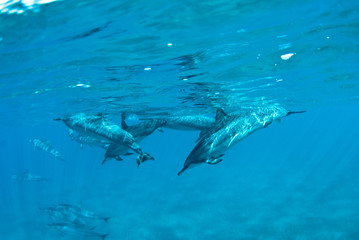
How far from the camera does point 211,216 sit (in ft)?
64.6

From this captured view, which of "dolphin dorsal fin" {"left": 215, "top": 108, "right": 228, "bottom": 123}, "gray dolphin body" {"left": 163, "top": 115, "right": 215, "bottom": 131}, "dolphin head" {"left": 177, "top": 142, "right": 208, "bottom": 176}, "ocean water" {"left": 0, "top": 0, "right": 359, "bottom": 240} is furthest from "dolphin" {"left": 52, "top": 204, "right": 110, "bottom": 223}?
"dolphin head" {"left": 177, "top": 142, "right": 208, "bottom": 176}

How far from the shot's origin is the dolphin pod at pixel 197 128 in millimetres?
7148

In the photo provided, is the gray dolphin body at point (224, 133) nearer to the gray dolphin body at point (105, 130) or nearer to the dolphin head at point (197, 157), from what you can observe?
the dolphin head at point (197, 157)

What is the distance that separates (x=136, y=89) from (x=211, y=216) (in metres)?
10.7

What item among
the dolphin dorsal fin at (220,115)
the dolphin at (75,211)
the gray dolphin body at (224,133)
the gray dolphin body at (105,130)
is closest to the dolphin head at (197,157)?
the gray dolphin body at (224,133)

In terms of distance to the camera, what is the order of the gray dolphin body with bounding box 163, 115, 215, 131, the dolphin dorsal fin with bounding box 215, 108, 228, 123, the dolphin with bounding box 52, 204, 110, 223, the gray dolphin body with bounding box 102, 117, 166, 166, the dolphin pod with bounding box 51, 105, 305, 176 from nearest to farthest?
the dolphin pod with bounding box 51, 105, 305, 176 < the gray dolphin body with bounding box 102, 117, 166, 166 < the dolphin dorsal fin with bounding box 215, 108, 228, 123 < the gray dolphin body with bounding box 163, 115, 215, 131 < the dolphin with bounding box 52, 204, 110, 223

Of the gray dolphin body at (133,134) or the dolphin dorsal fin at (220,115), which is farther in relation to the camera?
the dolphin dorsal fin at (220,115)

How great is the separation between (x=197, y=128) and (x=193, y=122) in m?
0.37

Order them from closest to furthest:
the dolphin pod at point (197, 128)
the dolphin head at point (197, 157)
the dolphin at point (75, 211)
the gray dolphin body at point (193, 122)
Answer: the dolphin head at point (197, 157)
the dolphin pod at point (197, 128)
the gray dolphin body at point (193, 122)
the dolphin at point (75, 211)

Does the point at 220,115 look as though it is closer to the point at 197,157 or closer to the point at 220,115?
the point at 220,115

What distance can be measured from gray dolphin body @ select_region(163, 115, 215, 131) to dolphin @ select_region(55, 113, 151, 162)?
2797 millimetres

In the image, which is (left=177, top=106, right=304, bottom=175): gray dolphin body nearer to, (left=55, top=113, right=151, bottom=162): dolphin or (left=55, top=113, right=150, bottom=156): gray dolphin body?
(left=55, top=113, right=151, bottom=162): dolphin

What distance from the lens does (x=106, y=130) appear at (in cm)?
1027

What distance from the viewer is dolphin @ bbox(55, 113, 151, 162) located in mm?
9008
